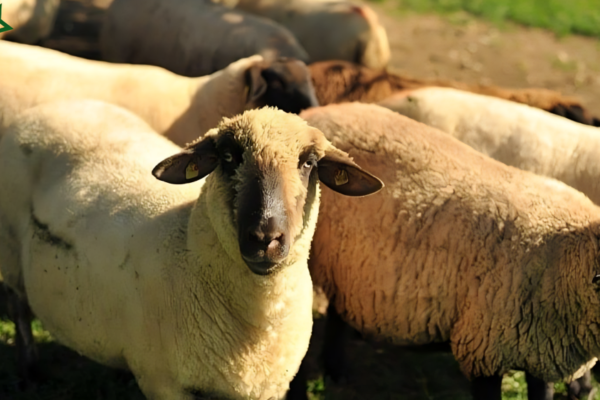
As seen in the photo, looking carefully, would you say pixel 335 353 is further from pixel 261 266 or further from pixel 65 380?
pixel 261 266

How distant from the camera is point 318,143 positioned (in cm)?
298

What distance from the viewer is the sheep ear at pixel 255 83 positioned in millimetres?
5492

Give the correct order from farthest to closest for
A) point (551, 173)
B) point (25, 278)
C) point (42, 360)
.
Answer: point (551, 173) < point (42, 360) < point (25, 278)

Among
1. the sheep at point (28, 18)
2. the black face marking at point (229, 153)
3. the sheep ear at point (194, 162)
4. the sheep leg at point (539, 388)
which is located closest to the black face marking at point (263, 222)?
the black face marking at point (229, 153)

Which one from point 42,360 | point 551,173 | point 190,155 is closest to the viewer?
point 190,155

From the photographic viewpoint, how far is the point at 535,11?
38.3 ft

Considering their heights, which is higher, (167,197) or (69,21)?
(167,197)

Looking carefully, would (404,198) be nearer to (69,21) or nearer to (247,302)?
(247,302)

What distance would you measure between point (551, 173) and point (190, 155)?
287cm

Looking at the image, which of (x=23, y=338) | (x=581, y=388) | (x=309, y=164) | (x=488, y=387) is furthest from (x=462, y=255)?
(x=23, y=338)

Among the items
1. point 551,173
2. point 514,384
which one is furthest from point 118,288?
point 551,173

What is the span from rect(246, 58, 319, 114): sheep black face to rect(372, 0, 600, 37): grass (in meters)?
6.73

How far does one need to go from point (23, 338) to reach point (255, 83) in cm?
256

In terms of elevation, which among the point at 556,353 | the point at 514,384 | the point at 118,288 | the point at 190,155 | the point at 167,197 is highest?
the point at 190,155
